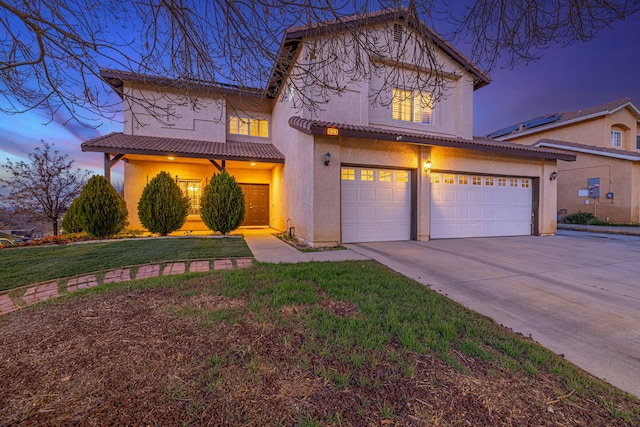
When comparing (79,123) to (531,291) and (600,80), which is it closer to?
(531,291)

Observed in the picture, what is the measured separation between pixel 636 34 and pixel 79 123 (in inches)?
289

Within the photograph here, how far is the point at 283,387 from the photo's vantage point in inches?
77.2

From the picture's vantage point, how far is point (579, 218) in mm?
15164

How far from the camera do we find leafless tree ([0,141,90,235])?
12.1m

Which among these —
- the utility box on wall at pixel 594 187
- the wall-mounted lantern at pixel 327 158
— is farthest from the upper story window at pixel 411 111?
the utility box on wall at pixel 594 187

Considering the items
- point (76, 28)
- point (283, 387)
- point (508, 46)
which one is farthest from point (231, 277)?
point (508, 46)

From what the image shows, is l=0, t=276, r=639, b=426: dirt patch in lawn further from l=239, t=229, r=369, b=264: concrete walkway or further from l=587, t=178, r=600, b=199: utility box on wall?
l=587, t=178, r=600, b=199: utility box on wall

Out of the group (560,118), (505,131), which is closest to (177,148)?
(560,118)

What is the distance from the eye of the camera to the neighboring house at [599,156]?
14148mm

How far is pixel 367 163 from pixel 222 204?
5020 mm

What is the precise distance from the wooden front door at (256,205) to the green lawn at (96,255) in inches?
192

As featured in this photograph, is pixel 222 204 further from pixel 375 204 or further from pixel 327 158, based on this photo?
pixel 375 204

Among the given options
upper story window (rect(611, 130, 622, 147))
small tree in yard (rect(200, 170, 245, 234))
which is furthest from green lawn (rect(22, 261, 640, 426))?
upper story window (rect(611, 130, 622, 147))

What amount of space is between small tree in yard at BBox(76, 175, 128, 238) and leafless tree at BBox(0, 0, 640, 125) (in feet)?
19.1
